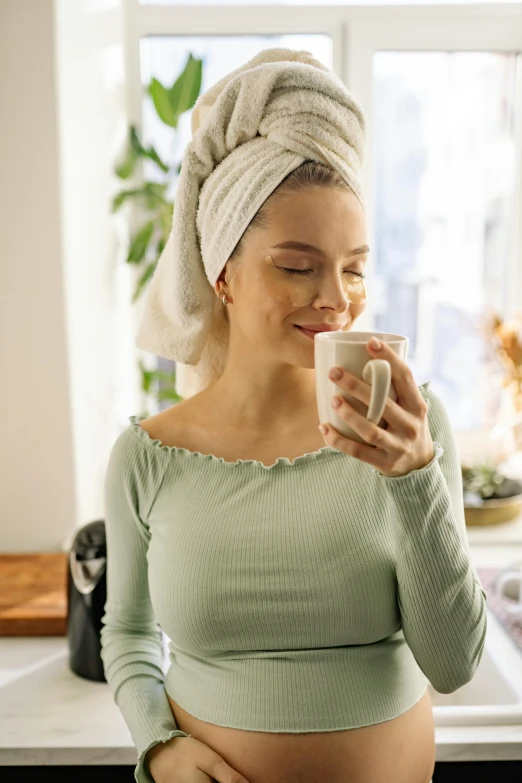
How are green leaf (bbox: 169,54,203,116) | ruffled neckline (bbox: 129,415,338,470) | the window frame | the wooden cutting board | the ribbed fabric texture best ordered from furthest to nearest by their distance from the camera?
1. the window frame
2. green leaf (bbox: 169,54,203,116)
3. the wooden cutting board
4. ruffled neckline (bbox: 129,415,338,470)
5. the ribbed fabric texture

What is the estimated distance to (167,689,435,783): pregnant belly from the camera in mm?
842

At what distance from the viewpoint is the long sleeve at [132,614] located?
3.10ft

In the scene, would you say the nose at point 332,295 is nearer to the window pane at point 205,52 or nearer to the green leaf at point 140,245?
the green leaf at point 140,245

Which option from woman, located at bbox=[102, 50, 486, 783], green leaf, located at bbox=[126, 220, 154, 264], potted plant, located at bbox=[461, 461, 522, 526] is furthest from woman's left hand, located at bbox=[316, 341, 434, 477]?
green leaf, located at bbox=[126, 220, 154, 264]

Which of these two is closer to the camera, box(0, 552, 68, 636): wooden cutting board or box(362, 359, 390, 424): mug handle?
box(362, 359, 390, 424): mug handle

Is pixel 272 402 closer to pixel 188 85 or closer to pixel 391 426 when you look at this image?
pixel 391 426

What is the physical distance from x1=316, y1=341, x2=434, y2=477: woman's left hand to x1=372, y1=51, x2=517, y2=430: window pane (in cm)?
170

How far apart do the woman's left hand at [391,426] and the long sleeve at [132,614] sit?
0.41 metres

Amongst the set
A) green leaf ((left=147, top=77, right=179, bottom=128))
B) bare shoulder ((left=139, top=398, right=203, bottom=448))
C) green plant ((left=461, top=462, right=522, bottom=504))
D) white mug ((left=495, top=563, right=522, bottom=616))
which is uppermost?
green leaf ((left=147, top=77, right=179, bottom=128))

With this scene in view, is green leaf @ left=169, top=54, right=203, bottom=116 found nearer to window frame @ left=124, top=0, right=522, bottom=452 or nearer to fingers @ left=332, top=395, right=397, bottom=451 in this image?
window frame @ left=124, top=0, right=522, bottom=452

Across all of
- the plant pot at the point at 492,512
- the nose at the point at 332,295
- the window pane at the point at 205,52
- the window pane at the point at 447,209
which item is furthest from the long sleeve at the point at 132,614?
the window pane at the point at 447,209

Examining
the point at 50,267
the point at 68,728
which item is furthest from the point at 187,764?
the point at 50,267

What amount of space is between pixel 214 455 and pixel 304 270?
0.29 m

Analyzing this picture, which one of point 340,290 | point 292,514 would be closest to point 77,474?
point 292,514
